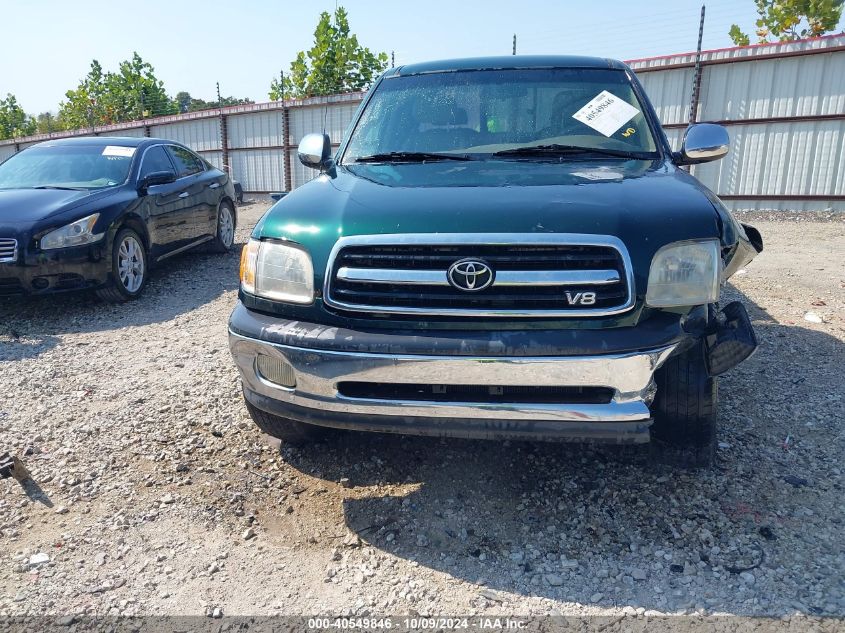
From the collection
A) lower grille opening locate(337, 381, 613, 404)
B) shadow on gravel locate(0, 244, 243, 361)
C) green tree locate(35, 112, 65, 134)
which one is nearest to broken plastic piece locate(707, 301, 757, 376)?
lower grille opening locate(337, 381, 613, 404)

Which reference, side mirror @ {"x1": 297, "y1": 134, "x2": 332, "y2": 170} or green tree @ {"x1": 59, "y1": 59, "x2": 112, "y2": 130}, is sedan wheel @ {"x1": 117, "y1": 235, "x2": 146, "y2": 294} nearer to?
side mirror @ {"x1": 297, "y1": 134, "x2": 332, "y2": 170}

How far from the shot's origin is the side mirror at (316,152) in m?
3.50

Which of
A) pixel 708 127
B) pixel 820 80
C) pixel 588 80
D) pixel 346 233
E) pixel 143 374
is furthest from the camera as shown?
pixel 820 80

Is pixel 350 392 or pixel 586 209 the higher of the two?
pixel 586 209

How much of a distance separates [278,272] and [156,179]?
481 cm

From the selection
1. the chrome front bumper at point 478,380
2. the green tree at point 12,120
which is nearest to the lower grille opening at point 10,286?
the chrome front bumper at point 478,380

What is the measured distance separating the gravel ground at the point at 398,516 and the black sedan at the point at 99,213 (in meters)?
1.80

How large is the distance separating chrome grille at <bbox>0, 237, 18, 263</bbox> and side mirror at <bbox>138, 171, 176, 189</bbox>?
1.45 meters

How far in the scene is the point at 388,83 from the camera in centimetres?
382

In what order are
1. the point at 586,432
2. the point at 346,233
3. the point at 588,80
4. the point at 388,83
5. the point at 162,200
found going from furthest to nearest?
the point at 162,200
the point at 388,83
the point at 588,80
the point at 346,233
the point at 586,432

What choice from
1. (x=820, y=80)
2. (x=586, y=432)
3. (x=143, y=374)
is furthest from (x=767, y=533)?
(x=820, y=80)

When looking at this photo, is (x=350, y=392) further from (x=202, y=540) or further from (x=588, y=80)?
(x=588, y=80)

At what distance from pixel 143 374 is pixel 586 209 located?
3203 mm

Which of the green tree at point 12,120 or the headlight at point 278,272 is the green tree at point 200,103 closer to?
the green tree at point 12,120
